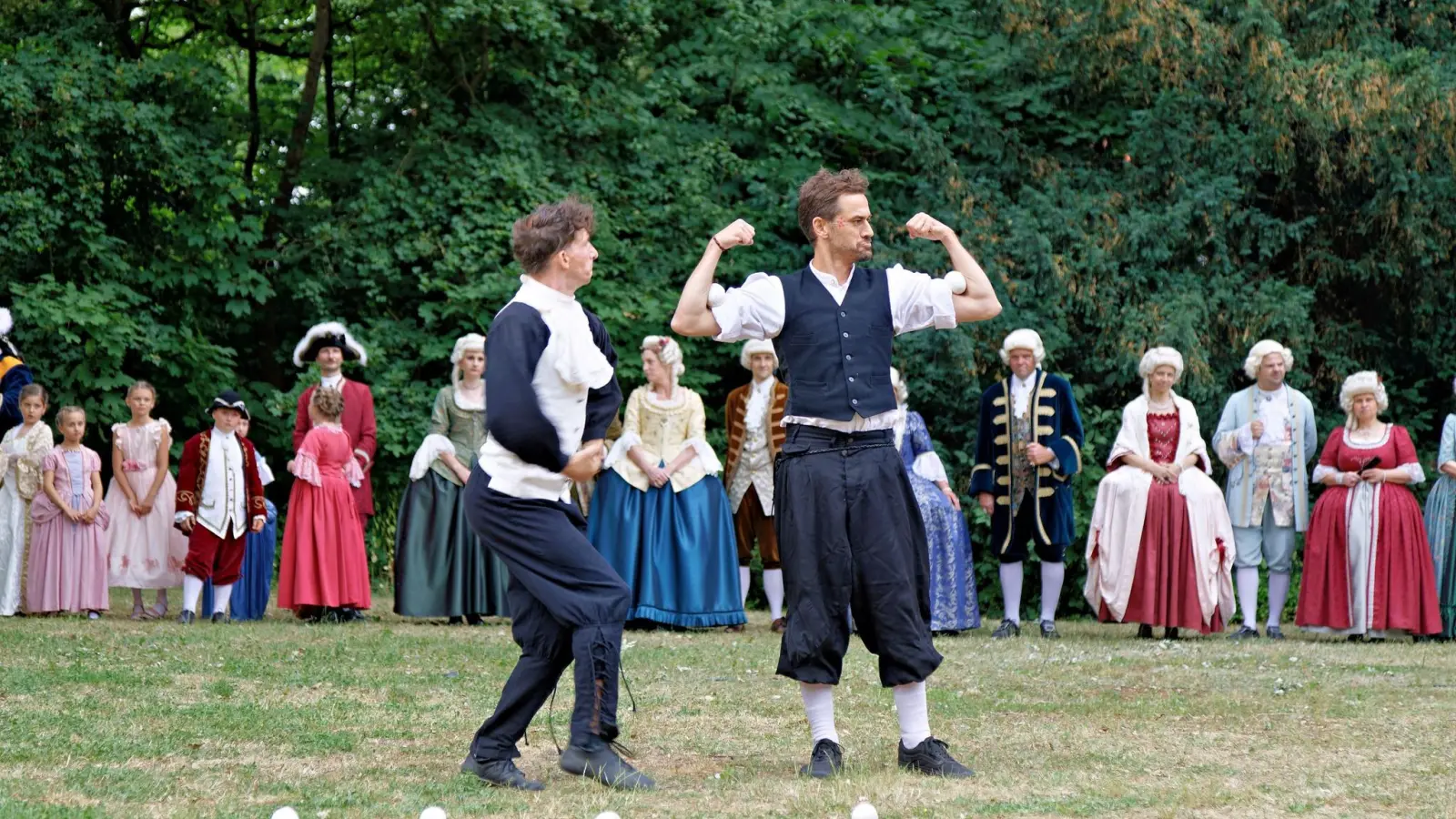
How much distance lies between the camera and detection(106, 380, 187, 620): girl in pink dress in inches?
440

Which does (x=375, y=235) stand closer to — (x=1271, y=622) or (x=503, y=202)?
(x=503, y=202)

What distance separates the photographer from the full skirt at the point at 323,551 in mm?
10500

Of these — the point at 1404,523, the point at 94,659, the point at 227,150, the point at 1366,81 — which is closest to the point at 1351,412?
the point at 1404,523

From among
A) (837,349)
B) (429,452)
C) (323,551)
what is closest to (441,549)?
(429,452)

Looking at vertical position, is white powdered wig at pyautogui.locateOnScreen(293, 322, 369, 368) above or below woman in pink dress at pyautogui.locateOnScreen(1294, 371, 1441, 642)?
above

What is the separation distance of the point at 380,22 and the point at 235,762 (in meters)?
11.3

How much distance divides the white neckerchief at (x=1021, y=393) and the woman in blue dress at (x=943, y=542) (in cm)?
58

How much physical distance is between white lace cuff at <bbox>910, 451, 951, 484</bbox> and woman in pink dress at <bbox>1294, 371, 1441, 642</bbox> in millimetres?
2249

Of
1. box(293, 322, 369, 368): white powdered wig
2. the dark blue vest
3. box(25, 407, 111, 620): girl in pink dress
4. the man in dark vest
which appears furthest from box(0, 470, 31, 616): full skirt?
the dark blue vest

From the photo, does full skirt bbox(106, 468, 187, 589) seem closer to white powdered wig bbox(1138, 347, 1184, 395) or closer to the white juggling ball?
white powdered wig bbox(1138, 347, 1184, 395)

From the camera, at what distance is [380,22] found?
599 inches

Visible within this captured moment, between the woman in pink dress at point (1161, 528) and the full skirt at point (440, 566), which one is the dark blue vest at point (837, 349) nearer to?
the woman in pink dress at point (1161, 528)

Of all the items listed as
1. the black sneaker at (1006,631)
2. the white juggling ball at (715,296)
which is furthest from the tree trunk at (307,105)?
the white juggling ball at (715,296)

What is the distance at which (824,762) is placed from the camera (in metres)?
4.95
